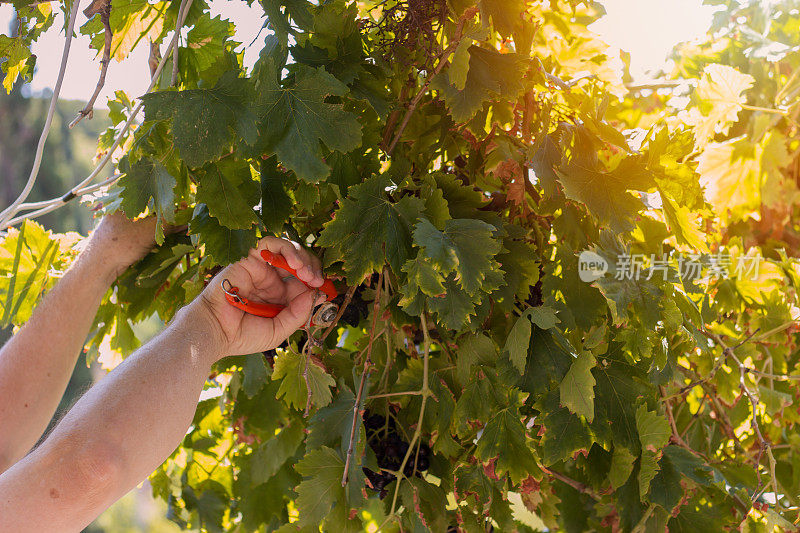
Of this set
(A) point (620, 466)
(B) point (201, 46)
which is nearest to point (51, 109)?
(B) point (201, 46)

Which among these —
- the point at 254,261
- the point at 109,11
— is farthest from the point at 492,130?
the point at 109,11

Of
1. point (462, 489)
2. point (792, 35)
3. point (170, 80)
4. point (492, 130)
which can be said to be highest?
point (170, 80)

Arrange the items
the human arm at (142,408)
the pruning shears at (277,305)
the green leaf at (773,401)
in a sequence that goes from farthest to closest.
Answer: the green leaf at (773,401)
the pruning shears at (277,305)
the human arm at (142,408)

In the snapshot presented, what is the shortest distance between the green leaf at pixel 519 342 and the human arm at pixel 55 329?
0.41m

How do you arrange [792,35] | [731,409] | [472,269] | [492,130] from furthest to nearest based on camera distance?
[792,35]
[731,409]
[492,130]
[472,269]

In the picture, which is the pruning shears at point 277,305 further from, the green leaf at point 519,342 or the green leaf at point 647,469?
the green leaf at point 647,469

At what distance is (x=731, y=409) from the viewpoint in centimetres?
75

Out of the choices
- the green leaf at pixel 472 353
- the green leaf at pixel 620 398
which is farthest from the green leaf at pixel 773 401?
the green leaf at pixel 472 353

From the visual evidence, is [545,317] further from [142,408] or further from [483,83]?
[142,408]

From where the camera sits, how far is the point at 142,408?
0.46 meters

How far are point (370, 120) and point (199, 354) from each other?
0.24 metres

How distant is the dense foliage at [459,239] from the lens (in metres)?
0.46

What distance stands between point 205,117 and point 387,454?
0.35 meters

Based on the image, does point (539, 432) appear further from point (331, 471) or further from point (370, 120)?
point (370, 120)
